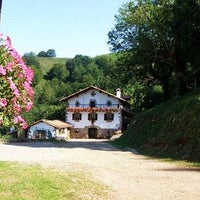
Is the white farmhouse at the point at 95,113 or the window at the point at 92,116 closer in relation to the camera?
the white farmhouse at the point at 95,113

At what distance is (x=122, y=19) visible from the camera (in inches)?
1975

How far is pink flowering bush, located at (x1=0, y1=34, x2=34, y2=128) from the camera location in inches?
340

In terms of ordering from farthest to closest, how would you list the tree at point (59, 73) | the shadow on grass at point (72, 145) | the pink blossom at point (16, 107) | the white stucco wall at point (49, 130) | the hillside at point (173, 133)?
1. the tree at point (59, 73)
2. the white stucco wall at point (49, 130)
3. the shadow on grass at point (72, 145)
4. the hillside at point (173, 133)
5. the pink blossom at point (16, 107)

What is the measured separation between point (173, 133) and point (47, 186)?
17476 mm

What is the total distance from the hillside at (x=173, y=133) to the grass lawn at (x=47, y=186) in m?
9.55

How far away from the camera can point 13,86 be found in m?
8.65

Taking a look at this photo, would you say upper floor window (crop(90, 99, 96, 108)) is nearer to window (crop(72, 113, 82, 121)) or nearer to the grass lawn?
window (crop(72, 113, 82, 121))

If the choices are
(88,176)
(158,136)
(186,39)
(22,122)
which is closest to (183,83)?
(186,39)

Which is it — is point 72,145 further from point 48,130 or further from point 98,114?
point 98,114

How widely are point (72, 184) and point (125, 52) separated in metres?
39.1

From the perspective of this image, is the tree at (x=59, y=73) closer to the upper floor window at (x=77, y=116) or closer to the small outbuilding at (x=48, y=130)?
A: the upper floor window at (x=77, y=116)

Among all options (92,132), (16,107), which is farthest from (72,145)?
(92,132)

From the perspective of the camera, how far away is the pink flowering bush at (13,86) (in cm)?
863

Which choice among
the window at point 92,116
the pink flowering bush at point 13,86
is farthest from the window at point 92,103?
the pink flowering bush at point 13,86
